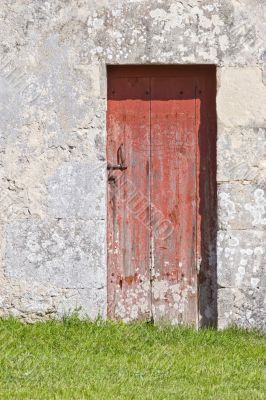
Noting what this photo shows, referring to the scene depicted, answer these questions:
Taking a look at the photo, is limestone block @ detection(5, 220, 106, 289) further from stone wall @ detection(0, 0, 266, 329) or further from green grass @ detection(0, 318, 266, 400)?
green grass @ detection(0, 318, 266, 400)

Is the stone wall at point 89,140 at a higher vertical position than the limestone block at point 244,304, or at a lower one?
higher

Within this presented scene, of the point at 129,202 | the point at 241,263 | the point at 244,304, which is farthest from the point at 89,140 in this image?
the point at 244,304

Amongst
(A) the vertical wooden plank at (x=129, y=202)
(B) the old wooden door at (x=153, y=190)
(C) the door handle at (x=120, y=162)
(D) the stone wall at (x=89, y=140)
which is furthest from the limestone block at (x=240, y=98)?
(C) the door handle at (x=120, y=162)

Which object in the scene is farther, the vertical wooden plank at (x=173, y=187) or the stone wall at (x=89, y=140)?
the vertical wooden plank at (x=173, y=187)

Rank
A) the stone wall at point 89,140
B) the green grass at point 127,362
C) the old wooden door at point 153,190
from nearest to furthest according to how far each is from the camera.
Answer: the green grass at point 127,362 → the stone wall at point 89,140 → the old wooden door at point 153,190

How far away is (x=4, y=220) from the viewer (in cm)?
829

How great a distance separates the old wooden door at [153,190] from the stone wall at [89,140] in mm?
194

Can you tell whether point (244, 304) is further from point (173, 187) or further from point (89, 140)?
point (89, 140)

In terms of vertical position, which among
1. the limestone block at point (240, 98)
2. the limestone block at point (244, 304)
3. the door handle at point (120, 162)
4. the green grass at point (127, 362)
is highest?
the limestone block at point (240, 98)

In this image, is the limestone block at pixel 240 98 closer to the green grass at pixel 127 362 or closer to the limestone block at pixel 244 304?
the limestone block at pixel 244 304

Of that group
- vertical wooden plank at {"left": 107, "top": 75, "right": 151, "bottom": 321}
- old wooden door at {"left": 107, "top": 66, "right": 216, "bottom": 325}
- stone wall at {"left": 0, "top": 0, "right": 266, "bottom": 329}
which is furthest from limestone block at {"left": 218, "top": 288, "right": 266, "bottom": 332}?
vertical wooden plank at {"left": 107, "top": 75, "right": 151, "bottom": 321}

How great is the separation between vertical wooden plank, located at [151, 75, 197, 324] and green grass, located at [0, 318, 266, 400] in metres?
0.38

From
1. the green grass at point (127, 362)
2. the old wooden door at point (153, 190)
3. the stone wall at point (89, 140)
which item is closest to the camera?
the green grass at point (127, 362)

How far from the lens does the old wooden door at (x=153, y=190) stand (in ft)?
27.7
